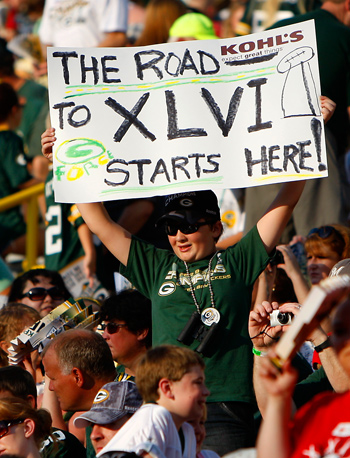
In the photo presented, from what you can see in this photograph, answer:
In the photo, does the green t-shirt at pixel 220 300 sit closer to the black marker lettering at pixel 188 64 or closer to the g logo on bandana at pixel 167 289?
the g logo on bandana at pixel 167 289

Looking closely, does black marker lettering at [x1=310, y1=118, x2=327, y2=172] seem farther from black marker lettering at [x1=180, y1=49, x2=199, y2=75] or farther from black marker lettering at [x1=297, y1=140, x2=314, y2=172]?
black marker lettering at [x1=180, y1=49, x2=199, y2=75]

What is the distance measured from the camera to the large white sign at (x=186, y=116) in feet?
15.8

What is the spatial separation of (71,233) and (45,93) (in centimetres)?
360

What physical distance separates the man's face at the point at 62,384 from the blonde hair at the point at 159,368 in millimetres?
1324

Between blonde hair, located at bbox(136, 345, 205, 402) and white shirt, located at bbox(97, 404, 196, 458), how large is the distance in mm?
110

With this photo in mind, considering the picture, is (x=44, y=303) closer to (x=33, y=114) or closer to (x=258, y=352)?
(x=258, y=352)

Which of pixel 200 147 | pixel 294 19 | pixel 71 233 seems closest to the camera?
pixel 200 147

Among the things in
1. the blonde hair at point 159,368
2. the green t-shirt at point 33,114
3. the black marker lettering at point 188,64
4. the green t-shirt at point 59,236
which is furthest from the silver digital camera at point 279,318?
the green t-shirt at point 33,114

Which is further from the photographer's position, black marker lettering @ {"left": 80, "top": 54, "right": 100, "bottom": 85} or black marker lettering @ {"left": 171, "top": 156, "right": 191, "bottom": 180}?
black marker lettering @ {"left": 80, "top": 54, "right": 100, "bottom": 85}

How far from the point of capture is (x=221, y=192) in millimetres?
8109

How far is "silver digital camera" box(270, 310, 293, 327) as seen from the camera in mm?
4262

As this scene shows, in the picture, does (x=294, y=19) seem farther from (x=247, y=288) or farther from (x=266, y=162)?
(x=247, y=288)

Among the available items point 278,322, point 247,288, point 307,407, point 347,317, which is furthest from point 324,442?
point 247,288

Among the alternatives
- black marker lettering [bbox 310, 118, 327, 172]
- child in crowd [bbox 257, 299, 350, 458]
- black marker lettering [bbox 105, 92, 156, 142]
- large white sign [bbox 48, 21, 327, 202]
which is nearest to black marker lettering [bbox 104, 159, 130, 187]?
large white sign [bbox 48, 21, 327, 202]
